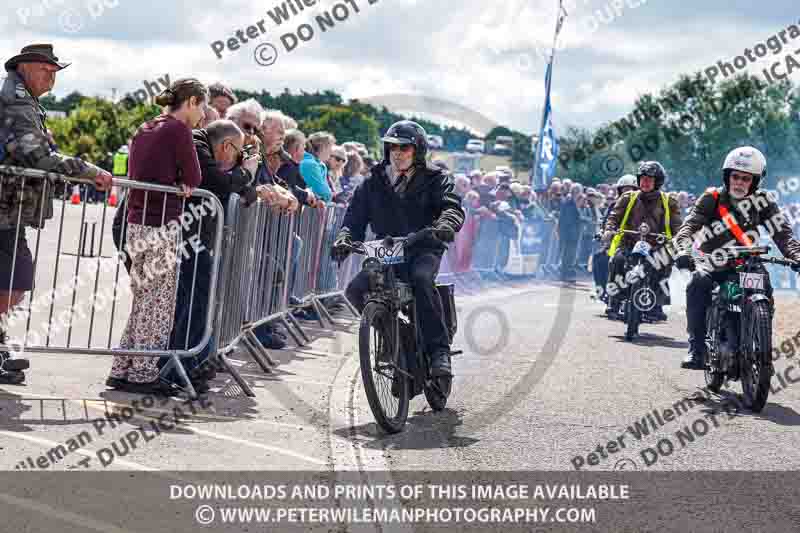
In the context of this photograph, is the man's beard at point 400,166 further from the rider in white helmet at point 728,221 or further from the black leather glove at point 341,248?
the rider in white helmet at point 728,221

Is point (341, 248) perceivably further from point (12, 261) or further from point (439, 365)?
point (12, 261)

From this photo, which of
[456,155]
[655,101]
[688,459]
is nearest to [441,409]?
[688,459]

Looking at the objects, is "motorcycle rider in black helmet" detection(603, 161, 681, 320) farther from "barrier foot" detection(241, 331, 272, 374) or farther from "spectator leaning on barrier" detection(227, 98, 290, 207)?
"barrier foot" detection(241, 331, 272, 374)

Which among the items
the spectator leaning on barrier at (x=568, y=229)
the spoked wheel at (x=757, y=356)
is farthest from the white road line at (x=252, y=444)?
the spectator leaning on barrier at (x=568, y=229)

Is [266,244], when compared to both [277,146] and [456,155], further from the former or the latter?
[456,155]

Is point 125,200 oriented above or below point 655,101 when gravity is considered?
below

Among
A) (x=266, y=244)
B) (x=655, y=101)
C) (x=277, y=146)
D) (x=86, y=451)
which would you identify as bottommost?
(x=86, y=451)

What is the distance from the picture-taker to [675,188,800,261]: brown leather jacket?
10.3 metres

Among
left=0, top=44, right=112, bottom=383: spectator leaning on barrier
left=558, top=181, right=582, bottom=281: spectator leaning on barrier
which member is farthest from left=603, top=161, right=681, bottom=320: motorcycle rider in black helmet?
left=558, top=181, right=582, bottom=281: spectator leaning on barrier

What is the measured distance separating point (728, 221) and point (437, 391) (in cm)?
338

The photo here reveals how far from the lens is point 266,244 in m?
10.2

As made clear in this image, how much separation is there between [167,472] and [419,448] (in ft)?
5.55

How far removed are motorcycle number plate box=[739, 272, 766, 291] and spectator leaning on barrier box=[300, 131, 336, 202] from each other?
476cm

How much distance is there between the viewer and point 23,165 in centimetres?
770
